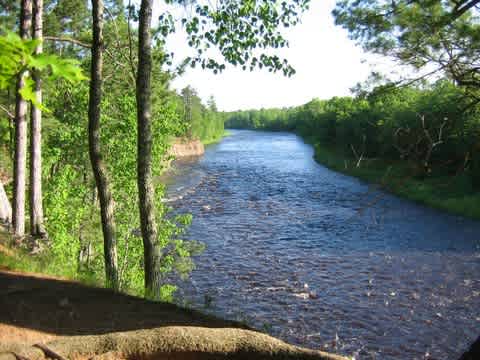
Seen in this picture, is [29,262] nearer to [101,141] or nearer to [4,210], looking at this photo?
[4,210]

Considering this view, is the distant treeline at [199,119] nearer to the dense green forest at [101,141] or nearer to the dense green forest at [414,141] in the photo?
the dense green forest at [414,141]

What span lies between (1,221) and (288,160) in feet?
157

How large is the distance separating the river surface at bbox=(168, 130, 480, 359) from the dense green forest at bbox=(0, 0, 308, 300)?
295 centimetres

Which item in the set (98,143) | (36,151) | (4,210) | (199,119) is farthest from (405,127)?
(199,119)

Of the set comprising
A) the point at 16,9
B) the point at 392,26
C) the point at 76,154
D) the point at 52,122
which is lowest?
the point at 76,154

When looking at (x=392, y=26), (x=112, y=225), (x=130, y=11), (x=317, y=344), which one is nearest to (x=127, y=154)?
(x=112, y=225)

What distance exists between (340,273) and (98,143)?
12.8 m

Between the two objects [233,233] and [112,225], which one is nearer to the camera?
[112,225]

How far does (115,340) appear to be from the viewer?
4.12 metres

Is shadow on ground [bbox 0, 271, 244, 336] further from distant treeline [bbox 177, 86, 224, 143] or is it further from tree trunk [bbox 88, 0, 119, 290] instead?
distant treeline [bbox 177, 86, 224, 143]

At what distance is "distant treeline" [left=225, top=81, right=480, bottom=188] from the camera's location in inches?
149

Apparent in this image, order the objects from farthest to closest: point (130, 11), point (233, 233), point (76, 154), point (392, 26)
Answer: point (233, 233) < point (76, 154) < point (130, 11) < point (392, 26)

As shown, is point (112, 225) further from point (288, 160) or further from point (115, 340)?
point (288, 160)

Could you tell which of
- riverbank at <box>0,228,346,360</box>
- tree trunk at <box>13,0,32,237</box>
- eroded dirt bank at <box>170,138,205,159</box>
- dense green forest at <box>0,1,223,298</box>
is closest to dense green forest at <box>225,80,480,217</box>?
riverbank at <box>0,228,346,360</box>
